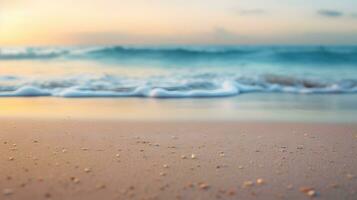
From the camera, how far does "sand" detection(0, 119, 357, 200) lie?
8.25 feet

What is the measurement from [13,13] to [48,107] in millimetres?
5085

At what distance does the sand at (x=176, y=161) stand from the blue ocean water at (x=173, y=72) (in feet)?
10.6

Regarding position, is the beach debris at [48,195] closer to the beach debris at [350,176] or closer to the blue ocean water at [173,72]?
the beach debris at [350,176]

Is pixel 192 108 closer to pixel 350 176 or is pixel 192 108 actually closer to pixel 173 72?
pixel 350 176

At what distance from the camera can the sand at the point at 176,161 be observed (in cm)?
252

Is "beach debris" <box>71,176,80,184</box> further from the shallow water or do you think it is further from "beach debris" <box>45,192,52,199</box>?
the shallow water

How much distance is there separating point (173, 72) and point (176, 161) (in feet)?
36.7

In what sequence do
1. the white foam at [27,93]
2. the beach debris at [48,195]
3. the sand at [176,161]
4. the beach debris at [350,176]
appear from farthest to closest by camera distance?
the white foam at [27,93]
the beach debris at [350,176]
the sand at [176,161]
the beach debris at [48,195]

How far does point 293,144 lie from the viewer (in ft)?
12.5

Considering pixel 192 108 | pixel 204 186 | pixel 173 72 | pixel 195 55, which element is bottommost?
pixel 204 186

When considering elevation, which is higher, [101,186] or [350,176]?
[101,186]

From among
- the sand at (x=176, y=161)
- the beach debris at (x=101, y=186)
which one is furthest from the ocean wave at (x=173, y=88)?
the beach debris at (x=101, y=186)

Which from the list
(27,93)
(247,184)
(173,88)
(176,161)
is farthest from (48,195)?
(173,88)

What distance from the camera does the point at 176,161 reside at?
321 centimetres
